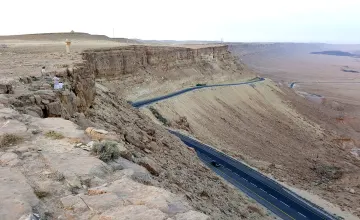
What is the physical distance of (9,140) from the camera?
30.3ft

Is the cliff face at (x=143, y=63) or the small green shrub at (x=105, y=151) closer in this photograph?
the small green shrub at (x=105, y=151)

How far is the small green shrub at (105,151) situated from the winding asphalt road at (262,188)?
1575 centimetres

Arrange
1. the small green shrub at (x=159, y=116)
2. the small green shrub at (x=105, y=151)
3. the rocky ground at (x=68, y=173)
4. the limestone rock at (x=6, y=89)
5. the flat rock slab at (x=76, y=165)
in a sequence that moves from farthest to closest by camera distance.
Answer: the small green shrub at (x=159, y=116) < the limestone rock at (x=6, y=89) < the small green shrub at (x=105, y=151) < the flat rock slab at (x=76, y=165) < the rocky ground at (x=68, y=173)

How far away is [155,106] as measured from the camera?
39062mm

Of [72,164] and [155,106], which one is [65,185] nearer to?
[72,164]

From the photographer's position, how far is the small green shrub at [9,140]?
9.10 metres

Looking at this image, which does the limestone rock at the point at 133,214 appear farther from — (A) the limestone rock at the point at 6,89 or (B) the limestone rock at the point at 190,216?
(A) the limestone rock at the point at 6,89

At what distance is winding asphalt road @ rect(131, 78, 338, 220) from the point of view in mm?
22625

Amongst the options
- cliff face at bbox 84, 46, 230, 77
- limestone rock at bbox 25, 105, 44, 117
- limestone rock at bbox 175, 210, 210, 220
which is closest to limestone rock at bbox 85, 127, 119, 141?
limestone rock at bbox 25, 105, 44, 117

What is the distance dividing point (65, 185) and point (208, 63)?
60.9 m

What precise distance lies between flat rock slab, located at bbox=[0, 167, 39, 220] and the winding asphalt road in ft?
58.2

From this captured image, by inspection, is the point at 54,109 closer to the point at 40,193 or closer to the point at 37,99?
the point at 37,99

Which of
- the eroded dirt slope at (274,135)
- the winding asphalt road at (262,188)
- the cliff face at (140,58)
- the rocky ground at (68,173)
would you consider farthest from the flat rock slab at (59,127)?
the cliff face at (140,58)

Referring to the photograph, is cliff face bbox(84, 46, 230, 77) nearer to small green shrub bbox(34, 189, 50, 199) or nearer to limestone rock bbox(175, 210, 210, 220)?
small green shrub bbox(34, 189, 50, 199)
